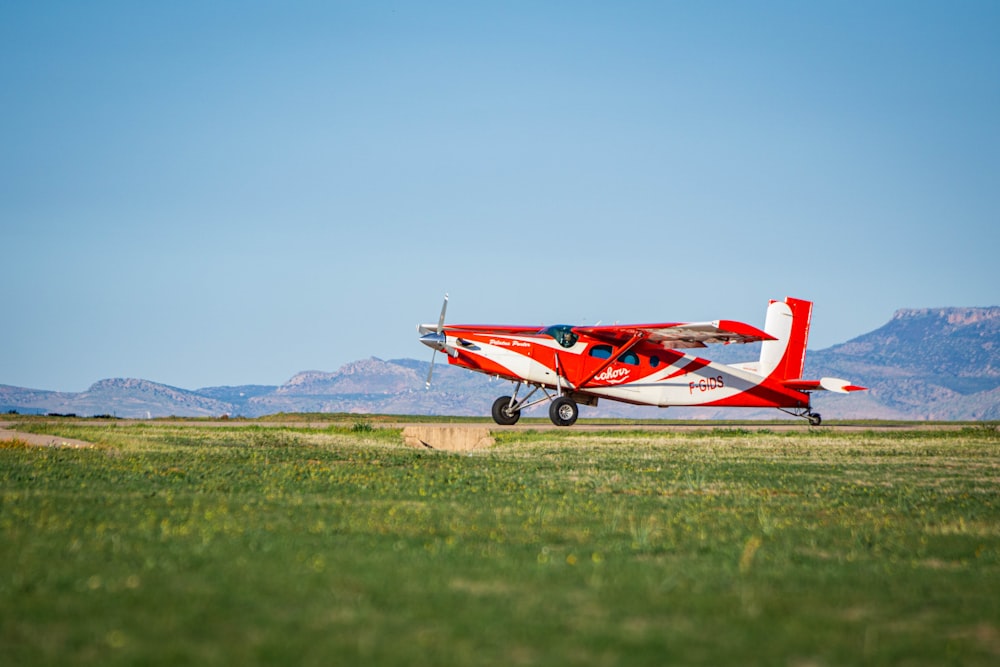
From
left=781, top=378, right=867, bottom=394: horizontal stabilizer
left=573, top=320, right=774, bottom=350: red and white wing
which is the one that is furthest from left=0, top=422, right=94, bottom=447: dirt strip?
left=781, top=378, right=867, bottom=394: horizontal stabilizer

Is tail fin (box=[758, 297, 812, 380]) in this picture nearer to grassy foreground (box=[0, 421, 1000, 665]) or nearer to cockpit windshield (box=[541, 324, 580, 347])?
cockpit windshield (box=[541, 324, 580, 347])

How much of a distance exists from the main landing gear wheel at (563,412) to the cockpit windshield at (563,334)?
1.96m

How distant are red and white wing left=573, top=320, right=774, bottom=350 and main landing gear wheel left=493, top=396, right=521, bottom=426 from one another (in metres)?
3.63

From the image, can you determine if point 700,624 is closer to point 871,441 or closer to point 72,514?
point 72,514

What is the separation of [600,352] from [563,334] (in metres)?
1.52

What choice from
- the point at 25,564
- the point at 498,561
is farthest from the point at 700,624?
the point at 25,564

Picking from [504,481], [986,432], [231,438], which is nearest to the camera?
[504,481]

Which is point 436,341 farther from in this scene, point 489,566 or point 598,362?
point 489,566

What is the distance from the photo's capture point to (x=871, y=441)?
98.3 ft

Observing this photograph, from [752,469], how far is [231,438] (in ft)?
45.9

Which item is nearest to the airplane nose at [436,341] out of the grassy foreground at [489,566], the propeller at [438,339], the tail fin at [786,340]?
the propeller at [438,339]

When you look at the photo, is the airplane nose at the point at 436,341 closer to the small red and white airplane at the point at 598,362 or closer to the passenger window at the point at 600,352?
the small red and white airplane at the point at 598,362

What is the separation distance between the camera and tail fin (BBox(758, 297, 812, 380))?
1635 inches

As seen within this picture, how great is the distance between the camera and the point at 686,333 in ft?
124
